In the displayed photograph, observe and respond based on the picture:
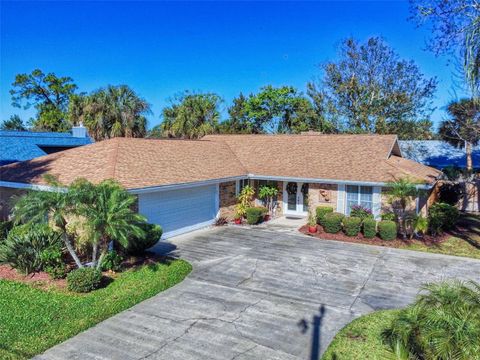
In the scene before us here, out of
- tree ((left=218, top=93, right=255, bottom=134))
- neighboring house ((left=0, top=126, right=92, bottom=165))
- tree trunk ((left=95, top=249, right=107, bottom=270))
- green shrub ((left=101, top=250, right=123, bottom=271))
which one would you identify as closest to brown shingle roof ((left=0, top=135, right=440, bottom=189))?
green shrub ((left=101, top=250, right=123, bottom=271))

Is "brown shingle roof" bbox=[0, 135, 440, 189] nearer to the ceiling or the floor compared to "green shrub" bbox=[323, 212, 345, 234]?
nearer to the ceiling

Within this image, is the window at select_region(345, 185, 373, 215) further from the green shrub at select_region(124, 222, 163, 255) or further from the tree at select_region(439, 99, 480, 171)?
the green shrub at select_region(124, 222, 163, 255)

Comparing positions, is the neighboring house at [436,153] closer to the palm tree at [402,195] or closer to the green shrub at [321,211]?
the palm tree at [402,195]

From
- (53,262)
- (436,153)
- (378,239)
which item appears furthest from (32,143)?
(436,153)

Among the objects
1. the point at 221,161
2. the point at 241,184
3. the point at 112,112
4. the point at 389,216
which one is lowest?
the point at 389,216

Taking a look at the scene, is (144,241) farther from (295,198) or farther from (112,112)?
(112,112)

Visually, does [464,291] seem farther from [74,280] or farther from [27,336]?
[74,280]

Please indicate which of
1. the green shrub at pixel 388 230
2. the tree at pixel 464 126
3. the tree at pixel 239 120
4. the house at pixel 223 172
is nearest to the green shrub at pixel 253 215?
the house at pixel 223 172
